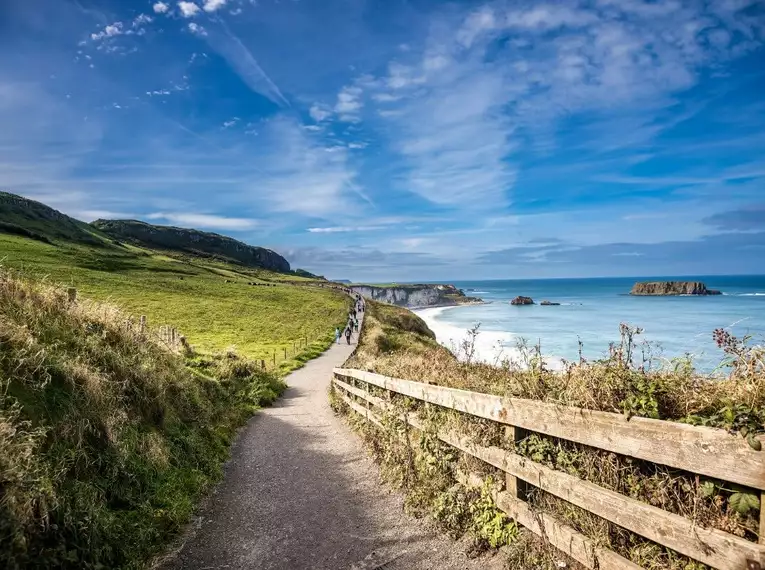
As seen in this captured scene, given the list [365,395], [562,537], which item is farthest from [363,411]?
[562,537]

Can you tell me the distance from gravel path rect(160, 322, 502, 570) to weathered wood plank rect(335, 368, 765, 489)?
1.46 m

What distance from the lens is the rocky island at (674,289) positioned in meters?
157

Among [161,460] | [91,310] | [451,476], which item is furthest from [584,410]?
[91,310]

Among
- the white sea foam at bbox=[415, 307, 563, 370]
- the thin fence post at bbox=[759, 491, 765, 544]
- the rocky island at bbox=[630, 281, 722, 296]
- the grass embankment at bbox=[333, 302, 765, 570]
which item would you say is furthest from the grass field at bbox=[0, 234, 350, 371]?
the rocky island at bbox=[630, 281, 722, 296]

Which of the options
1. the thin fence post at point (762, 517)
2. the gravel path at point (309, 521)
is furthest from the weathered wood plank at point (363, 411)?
the thin fence post at point (762, 517)

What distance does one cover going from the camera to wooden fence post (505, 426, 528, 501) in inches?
→ 179

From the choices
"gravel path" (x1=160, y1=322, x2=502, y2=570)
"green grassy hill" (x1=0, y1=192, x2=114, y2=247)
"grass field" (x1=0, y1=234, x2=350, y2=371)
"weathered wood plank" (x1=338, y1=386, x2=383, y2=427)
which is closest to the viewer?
"gravel path" (x1=160, y1=322, x2=502, y2=570)

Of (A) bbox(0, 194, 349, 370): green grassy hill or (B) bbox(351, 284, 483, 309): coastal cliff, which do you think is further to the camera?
(B) bbox(351, 284, 483, 309): coastal cliff

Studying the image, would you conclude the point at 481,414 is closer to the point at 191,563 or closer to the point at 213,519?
the point at 191,563

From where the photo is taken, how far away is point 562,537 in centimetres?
388

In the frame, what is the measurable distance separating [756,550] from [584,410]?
4.40 ft

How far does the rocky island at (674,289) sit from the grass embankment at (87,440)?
182 meters

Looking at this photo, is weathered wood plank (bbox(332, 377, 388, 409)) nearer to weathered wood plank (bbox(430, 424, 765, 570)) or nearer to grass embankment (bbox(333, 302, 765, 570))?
grass embankment (bbox(333, 302, 765, 570))

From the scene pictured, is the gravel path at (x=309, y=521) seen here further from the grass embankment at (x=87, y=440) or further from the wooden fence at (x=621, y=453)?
the wooden fence at (x=621, y=453)
